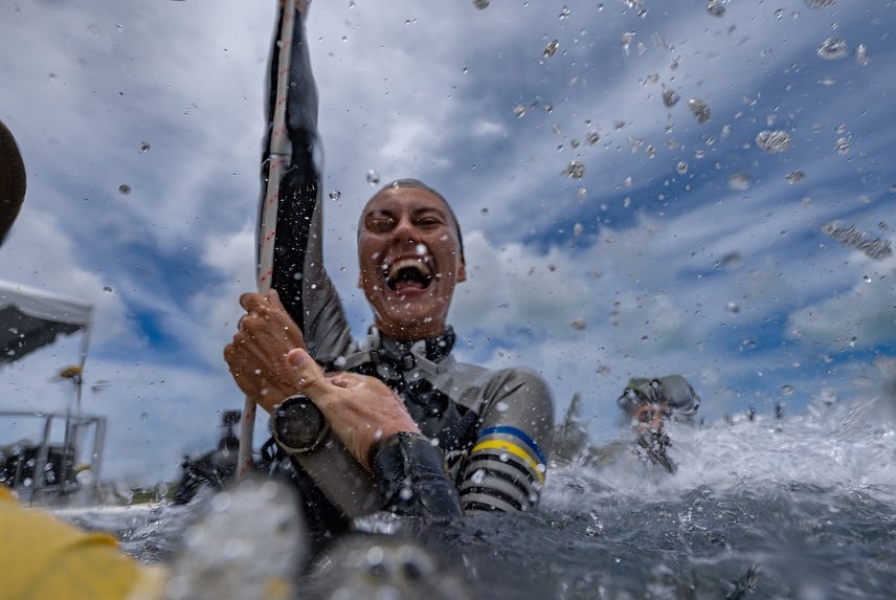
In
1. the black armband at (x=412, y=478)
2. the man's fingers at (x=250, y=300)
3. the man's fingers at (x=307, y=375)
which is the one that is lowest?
the black armband at (x=412, y=478)

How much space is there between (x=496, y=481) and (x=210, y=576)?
146 centimetres

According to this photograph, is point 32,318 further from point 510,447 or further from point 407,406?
point 510,447

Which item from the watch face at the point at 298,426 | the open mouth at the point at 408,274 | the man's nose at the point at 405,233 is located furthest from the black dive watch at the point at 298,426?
the man's nose at the point at 405,233

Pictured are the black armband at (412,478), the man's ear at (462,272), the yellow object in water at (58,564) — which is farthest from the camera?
the man's ear at (462,272)

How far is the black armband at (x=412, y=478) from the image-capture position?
1686mm

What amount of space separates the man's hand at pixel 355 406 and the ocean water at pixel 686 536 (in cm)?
37

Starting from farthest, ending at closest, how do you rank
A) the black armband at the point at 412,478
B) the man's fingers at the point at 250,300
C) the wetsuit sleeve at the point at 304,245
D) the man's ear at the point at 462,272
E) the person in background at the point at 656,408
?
the person in background at the point at 656,408 → the man's ear at the point at 462,272 → the wetsuit sleeve at the point at 304,245 → the man's fingers at the point at 250,300 → the black armband at the point at 412,478

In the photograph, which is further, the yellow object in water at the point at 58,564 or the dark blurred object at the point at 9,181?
the dark blurred object at the point at 9,181

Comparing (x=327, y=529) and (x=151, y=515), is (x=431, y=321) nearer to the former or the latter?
(x=327, y=529)

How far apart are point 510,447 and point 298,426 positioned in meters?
0.75

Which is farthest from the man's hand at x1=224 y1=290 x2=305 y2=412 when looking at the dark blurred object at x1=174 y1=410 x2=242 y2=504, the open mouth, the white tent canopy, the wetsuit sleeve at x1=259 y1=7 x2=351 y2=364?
the white tent canopy

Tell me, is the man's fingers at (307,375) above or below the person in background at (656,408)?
below

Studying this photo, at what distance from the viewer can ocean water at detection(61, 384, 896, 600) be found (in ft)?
3.84

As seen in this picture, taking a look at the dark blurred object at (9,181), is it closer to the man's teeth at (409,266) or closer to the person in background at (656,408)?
the man's teeth at (409,266)
